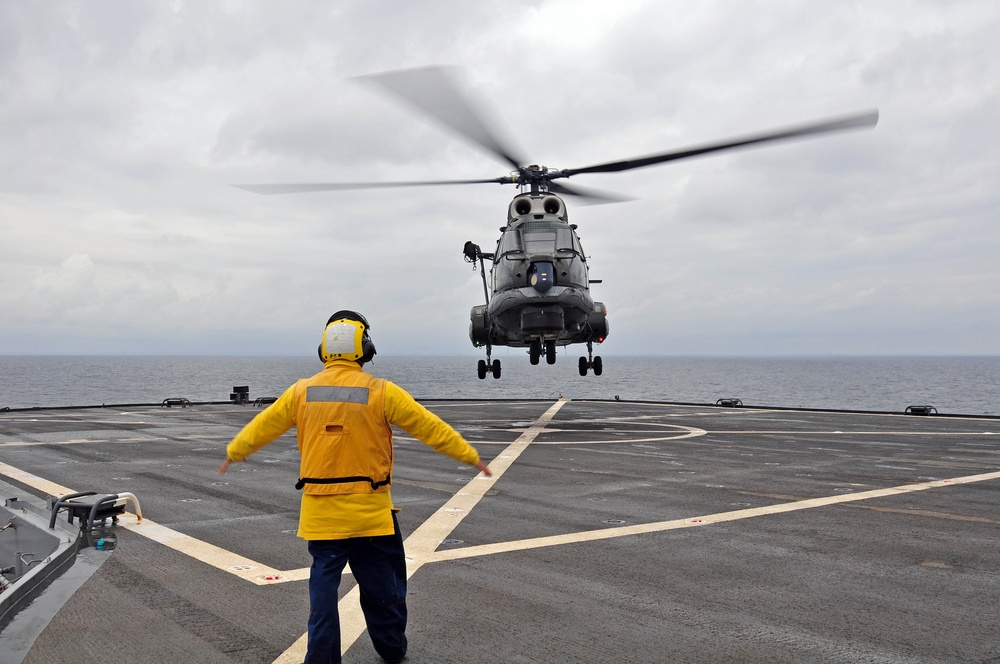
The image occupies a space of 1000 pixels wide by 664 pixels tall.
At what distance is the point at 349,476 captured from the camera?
4688 mm

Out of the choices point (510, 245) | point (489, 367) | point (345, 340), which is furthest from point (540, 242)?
point (345, 340)

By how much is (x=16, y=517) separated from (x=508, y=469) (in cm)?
798

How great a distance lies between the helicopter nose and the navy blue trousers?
59.0ft

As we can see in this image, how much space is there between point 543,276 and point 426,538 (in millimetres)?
14891

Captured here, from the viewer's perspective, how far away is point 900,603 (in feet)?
20.0

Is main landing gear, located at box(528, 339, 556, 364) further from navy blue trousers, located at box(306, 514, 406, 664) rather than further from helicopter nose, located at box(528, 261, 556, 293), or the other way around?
navy blue trousers, located at box(306, 514, 406, 664)

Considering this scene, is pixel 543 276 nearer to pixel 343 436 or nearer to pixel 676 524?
pixel 676 524

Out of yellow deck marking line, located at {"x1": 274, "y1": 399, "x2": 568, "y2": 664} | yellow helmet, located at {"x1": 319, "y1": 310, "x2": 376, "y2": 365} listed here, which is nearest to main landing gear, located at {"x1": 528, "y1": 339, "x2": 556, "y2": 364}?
yellow deck marking line, located at {"x1": 274, "y1": 399, "x2": 568, "y2": 664}

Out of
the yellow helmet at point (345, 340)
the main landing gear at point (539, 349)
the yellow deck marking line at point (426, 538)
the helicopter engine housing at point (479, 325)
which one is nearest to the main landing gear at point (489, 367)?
the helicopter engine housing at point (479, 325)

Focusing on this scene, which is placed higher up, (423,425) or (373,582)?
(423,425)

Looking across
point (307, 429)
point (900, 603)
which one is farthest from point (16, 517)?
point (900, 603)

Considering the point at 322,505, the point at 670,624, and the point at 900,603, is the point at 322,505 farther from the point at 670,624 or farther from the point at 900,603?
the point at 900,603

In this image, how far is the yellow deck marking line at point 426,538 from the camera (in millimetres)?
5254

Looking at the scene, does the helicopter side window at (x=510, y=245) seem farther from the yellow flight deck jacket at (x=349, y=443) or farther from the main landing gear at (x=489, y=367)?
the yellow flight deck jacket at (x=349, y=443)
